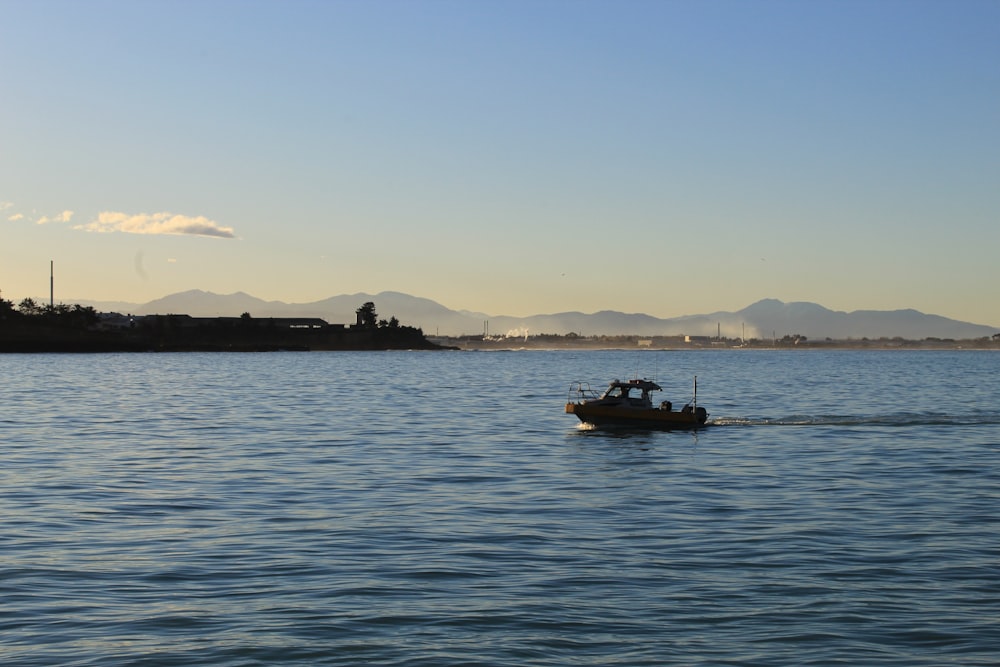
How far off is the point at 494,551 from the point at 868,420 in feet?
168

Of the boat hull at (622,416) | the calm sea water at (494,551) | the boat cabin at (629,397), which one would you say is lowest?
the calm sea water at (494,551)

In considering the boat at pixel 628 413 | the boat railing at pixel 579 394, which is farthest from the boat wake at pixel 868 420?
the boat railing at pixel 579 394

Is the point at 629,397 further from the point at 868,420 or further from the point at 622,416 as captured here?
the point at 868,420

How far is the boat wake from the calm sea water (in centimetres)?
1265

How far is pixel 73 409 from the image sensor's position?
77438 mm

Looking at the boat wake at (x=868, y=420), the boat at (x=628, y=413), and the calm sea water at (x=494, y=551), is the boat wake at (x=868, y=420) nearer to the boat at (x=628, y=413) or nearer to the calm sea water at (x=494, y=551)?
the boat at (x=628, y=413)

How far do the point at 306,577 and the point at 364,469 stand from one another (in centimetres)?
1989

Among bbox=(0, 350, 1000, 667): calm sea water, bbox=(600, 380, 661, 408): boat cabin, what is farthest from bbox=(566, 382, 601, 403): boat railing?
bbox=(0, 350, 1000, 667): calm sea water

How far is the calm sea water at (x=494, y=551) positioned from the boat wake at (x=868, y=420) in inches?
498

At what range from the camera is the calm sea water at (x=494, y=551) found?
1734cm

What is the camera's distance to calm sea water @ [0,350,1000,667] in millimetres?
17344

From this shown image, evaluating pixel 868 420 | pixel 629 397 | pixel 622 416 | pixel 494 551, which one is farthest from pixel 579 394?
pixel 494 551

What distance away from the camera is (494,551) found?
975 inches

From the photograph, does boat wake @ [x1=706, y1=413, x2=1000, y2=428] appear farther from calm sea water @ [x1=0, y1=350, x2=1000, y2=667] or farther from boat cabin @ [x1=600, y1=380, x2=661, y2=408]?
calm sea water @ [x1=0, y1=350, x2=1000, y2=667]
